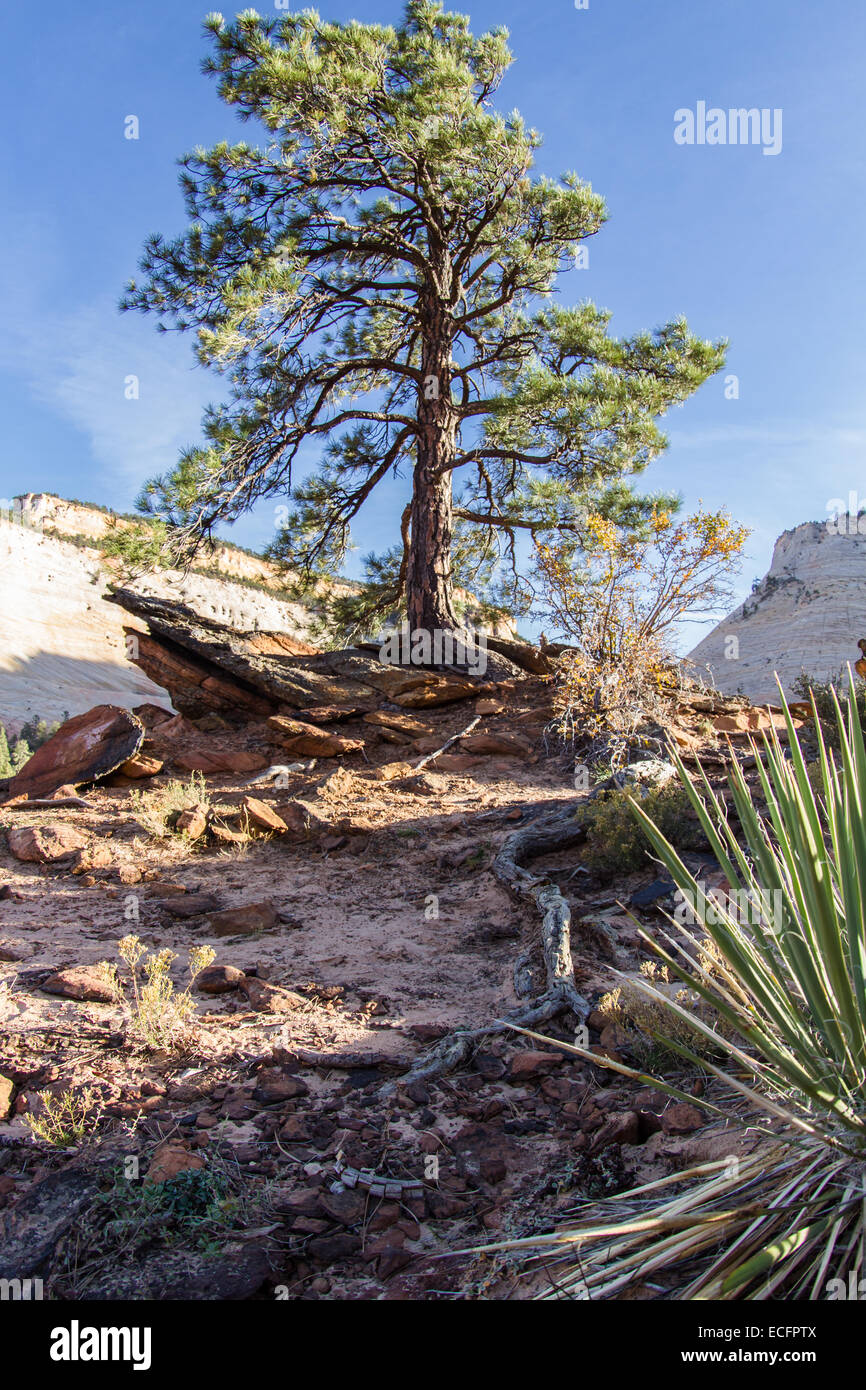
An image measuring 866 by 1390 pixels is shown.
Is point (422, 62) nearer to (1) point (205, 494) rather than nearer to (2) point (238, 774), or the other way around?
(1) point (205, 494)

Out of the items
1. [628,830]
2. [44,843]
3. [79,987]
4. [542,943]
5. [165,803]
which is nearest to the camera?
[79,987]

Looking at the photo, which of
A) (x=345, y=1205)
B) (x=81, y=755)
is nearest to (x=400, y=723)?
(x=81, y=755)

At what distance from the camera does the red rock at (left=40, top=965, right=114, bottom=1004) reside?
11.9 feet

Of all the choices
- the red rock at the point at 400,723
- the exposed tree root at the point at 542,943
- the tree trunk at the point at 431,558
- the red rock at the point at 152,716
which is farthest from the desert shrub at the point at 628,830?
the red rock at the point at 152,716

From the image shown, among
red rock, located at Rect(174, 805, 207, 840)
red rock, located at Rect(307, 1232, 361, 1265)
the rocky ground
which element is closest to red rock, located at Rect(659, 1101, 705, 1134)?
the rocky ground

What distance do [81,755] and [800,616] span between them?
81.5 ft

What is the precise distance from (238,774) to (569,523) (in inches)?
188

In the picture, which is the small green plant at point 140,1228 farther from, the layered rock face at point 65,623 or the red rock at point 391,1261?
the layered rock face at point 65,623

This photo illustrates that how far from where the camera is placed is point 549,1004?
11.5 feet

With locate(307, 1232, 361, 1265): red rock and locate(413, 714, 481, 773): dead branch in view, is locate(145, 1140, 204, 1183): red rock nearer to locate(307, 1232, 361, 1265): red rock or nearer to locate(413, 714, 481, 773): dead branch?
locate(307, 1232, 361, 1265): red rock

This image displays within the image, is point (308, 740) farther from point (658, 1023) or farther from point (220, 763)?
point (658, 1023)

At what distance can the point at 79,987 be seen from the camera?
11.9 ft

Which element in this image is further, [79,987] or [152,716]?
[152,716]
